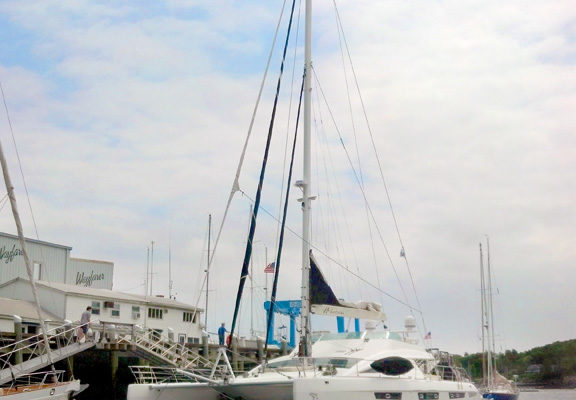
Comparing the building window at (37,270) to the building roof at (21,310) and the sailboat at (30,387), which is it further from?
the sailboat at (30,387)

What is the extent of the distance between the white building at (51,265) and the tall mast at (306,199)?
28.3 metres

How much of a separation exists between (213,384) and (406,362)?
4.89m

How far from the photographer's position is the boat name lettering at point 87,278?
2095 inches

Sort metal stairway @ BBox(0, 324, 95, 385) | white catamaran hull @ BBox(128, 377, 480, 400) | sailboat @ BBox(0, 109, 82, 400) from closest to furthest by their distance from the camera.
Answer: white catamaran hull @ BBox(128, 377, 480, 400) < sailboat @ BBox(0, 109, 82, 400) < metal stairway @ BBox(0, 324, 95, 385)

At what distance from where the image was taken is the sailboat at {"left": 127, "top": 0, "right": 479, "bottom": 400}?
63.7 ft

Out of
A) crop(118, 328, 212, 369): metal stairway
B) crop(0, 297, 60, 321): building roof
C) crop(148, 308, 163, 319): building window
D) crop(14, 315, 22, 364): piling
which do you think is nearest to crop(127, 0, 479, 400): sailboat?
A: crop(14, 315, 22, 364): piling

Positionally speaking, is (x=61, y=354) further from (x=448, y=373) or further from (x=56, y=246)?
(x=56, y=246)

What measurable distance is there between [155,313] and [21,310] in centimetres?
789

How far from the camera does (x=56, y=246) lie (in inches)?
2018

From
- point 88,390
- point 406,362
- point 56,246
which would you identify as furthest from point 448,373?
point 56,246

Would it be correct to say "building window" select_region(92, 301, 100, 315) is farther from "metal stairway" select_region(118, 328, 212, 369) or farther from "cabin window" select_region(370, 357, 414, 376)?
"cabin window" select_region(370, 357, 414, 376)

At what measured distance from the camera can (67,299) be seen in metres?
41.5

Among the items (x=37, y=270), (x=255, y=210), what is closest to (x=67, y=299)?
Answer: (x=37, y=270)

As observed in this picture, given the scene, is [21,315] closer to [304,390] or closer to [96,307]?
[96,307]
